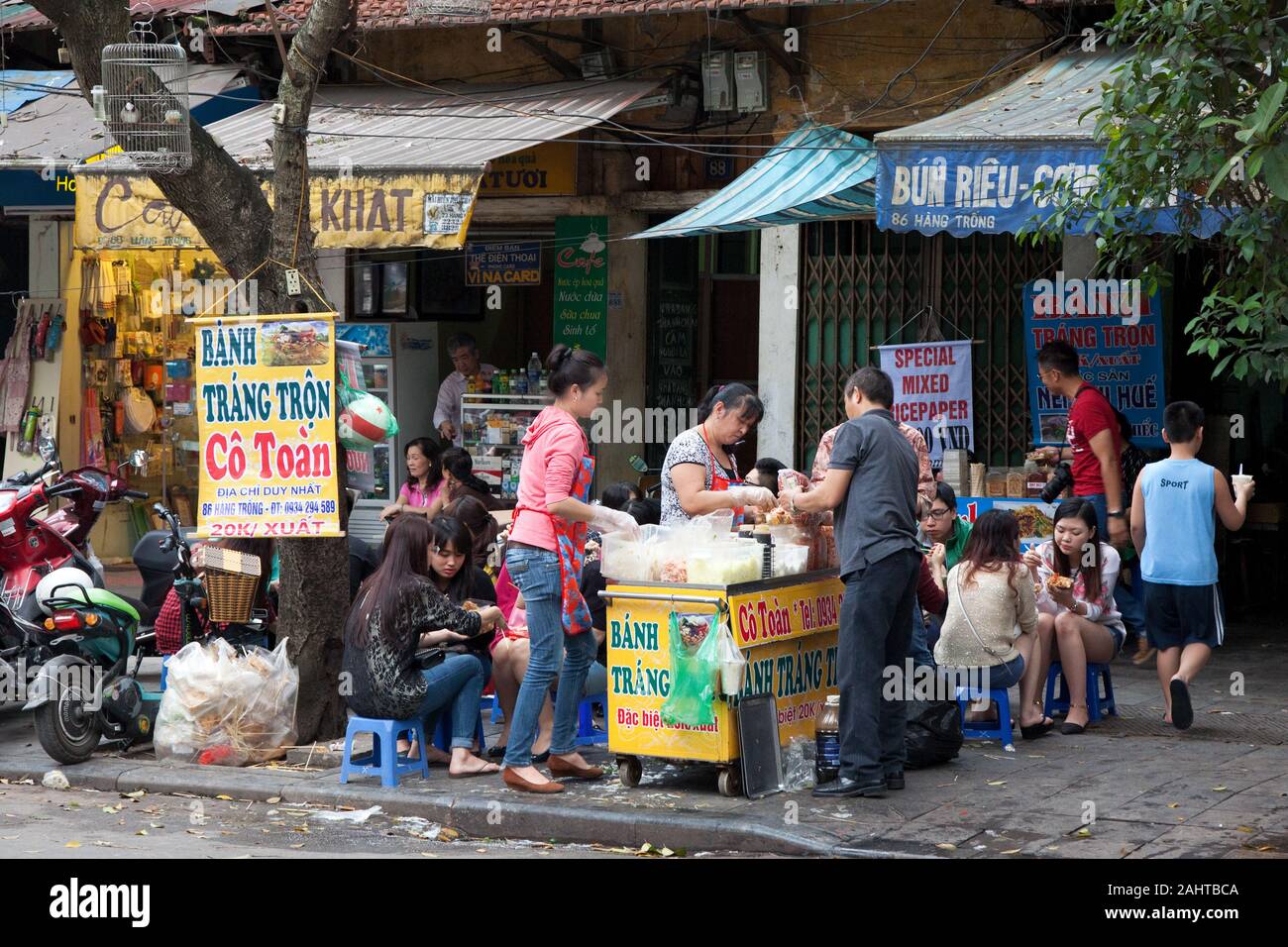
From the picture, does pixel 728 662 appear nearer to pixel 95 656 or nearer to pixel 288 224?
pixel 288 224

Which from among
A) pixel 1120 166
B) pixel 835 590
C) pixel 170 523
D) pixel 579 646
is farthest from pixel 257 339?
pixel 1120 166

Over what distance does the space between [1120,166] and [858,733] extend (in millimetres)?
2749

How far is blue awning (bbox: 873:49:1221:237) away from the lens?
Result: 31.8ft

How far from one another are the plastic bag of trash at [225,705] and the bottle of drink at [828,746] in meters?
2.92

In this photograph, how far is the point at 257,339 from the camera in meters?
8.54

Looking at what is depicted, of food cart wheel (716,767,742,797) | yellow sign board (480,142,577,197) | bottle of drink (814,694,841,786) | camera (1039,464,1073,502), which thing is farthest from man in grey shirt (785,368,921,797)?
yellow sign board (480,142,577,197)

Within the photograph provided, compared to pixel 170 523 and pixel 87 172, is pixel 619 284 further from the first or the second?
pixel 170 523

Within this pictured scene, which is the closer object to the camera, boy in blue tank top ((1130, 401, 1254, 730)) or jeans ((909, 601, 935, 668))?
jeans ((909, 601, 935, 668))

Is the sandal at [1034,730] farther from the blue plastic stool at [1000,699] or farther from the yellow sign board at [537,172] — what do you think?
the yellow sign board at [537,172]

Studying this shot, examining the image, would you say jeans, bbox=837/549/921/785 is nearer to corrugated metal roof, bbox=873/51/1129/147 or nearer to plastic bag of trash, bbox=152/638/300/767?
plastic bag of trash, bbox=152/638/300/767

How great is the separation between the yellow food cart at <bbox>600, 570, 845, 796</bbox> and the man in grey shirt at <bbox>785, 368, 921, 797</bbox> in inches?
15.3

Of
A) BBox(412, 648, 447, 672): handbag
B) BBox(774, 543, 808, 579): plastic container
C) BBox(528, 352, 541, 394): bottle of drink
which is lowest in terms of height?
BBox(412, 648, 447, 672): handbag

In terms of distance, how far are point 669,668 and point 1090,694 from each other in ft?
9.38

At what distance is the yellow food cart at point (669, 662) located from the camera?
7.45 metres
